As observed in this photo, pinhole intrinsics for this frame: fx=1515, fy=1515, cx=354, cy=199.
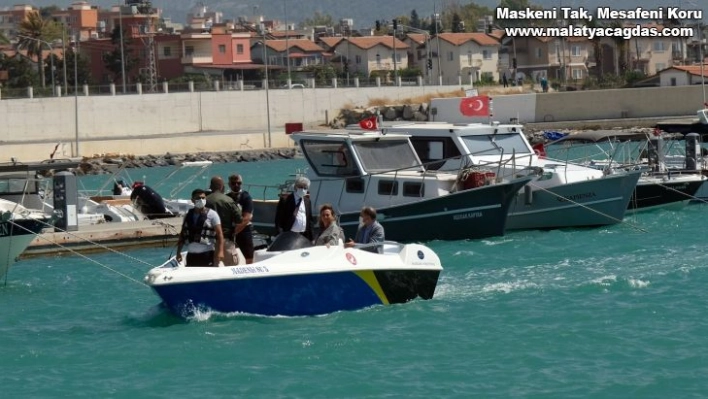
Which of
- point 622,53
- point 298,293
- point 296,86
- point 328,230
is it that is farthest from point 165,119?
point 298,293

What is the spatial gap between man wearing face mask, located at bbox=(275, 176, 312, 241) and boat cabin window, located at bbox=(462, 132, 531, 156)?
10.9m

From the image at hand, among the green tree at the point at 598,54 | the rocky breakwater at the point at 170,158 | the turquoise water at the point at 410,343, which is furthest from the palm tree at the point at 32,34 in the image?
the turquoise water at the point at 410,343

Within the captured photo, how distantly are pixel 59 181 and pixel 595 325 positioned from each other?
14203mm

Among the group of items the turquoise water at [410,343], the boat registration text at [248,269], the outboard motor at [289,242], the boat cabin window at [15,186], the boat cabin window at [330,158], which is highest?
the boat cabin window at [330,158]

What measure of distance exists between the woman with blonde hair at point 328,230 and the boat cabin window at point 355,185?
30.4ft

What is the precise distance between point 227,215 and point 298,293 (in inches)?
54.6

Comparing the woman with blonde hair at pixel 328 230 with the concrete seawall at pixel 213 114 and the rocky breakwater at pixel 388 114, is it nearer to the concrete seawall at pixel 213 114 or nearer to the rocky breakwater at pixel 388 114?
the concrete seawall at pixel 213 114

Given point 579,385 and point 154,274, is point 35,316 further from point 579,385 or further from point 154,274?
point 579,385

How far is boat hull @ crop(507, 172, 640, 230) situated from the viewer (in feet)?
102

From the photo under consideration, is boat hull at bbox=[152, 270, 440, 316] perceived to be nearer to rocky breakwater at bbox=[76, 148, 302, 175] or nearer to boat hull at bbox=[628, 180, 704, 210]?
boat hull at bbox=[628, 180, 704, 210]

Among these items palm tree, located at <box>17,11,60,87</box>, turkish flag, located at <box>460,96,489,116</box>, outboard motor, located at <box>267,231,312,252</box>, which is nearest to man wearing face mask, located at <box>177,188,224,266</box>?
outboard motor, located at <box>267,231,312,252</box>

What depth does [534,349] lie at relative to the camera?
18656mm

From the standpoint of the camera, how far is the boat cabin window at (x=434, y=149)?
31.5m

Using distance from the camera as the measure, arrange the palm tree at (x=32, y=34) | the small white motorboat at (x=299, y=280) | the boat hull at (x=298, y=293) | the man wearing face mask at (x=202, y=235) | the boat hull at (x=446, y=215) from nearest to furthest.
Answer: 1. the man wearing face mask at (x=202, y=235)
2. the small white motorboat at (x=299, y=280)
3. the boat hull at (x=298, y=293)
4. the boat hull at (x=446, y=215)
5. the palm tree at (x=32, y=34)
